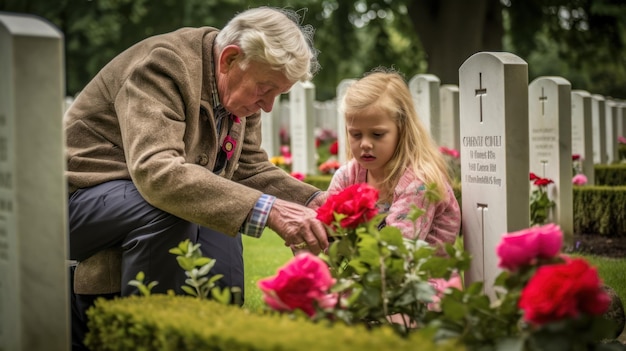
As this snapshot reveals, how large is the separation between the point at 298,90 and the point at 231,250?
6929mm

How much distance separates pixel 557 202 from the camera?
7305 millimetres

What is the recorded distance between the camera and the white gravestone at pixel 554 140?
22.8 ft

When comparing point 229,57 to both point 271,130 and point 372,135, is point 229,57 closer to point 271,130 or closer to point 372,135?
point 372,135

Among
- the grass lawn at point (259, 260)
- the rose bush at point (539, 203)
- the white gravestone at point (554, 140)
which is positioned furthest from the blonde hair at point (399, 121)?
the white gravestone at point (554, 140)

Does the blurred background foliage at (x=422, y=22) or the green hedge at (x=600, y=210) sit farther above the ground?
the blurred background foliage at (x=422, y=22)

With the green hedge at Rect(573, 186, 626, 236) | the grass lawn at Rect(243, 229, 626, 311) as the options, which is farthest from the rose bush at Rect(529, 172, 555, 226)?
the green hedge at Rect(573, 186, 626, 236)

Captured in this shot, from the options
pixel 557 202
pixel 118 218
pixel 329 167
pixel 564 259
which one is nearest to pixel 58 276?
pixel 118 218

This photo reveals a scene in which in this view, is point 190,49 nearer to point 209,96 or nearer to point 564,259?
point 209,96

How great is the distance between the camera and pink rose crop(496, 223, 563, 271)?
229cm

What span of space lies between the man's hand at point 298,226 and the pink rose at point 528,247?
0.86 meters

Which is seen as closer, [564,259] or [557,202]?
[564,259]

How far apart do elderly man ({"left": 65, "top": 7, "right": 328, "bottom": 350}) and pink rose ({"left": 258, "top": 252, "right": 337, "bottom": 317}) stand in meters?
0.61

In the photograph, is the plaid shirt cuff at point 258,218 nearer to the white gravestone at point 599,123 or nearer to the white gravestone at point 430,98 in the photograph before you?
the white gravestone at point 430,98

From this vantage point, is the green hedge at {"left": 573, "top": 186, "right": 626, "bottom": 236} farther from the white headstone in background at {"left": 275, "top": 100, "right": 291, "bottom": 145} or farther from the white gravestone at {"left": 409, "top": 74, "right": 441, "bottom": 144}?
the white headstone in background at {"left": 275, "top": 100, "right": 291, "bottom": 145}
